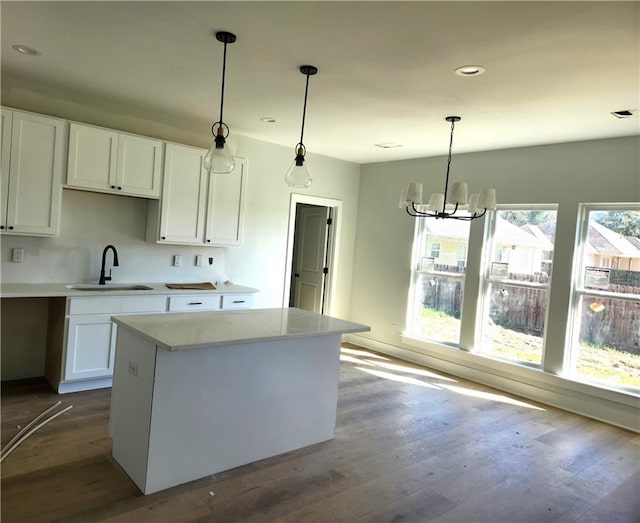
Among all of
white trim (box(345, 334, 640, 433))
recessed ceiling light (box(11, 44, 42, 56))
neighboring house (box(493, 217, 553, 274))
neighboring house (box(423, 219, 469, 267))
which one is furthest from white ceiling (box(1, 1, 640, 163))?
white trim (box(345, 334, 640, 433))

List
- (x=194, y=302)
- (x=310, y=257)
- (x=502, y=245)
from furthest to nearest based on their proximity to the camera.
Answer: (x=310, y=257)
(x=502, y=245)
(x=194, y=302)

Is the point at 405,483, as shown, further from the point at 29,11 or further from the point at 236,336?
the point at 29,11

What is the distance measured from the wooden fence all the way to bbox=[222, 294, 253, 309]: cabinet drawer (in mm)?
2278

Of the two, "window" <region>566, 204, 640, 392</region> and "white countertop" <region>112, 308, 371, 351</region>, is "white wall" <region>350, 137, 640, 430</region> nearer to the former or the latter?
"window" <region>566, 204, 640, 392</region>

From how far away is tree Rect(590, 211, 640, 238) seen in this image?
410 cm

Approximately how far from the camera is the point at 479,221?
203 inches

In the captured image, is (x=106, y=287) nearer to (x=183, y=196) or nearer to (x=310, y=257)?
(x=183, y=196)

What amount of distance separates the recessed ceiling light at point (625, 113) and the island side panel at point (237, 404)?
272cm

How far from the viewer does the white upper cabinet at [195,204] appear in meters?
4.38

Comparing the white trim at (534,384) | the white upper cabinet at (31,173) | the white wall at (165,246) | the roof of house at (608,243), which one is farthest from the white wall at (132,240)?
the roof of house at (608,243)

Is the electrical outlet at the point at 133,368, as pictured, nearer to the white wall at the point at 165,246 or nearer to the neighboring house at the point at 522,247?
the white wall at the point at 165,246

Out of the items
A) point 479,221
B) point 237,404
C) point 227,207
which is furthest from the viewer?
point 479,221

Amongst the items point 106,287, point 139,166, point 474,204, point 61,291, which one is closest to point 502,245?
point 474,204

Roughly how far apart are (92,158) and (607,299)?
4775 mm
